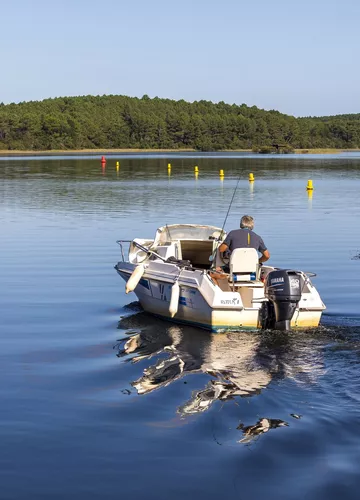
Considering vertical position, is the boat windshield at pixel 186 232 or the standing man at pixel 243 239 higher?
the standing man at pixel 243 239

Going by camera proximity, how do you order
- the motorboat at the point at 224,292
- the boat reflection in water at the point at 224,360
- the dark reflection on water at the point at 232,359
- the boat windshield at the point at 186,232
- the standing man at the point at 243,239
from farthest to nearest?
the boat windshield at the point at 186,232 < the standing man at the point at 243,239 < the motorboat at the point at 224,292 < the boat reflection in water at the point at 224,360 < the dark reflection on water at the point at 232,359

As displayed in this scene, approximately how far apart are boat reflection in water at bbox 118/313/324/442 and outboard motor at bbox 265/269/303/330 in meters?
0.25

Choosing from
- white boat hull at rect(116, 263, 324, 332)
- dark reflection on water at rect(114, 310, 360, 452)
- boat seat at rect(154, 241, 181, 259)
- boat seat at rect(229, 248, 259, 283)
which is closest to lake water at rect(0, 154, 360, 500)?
dark reflection on water at rect(114, 310, 360, 452)

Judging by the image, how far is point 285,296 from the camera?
13.5m

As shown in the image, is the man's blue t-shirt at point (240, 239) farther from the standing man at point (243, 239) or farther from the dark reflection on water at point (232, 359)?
the dark reflection on water at point (232, 359)

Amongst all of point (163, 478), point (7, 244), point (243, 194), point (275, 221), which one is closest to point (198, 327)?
point (163, 478)

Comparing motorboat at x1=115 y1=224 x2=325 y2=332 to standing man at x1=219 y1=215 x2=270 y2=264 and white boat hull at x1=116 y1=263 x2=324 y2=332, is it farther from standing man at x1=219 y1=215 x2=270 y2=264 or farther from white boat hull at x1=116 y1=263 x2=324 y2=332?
standing man at x1=219 y1=215 x2=270 y2=264

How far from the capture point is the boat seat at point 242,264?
579 inches

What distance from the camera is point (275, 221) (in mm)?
35875

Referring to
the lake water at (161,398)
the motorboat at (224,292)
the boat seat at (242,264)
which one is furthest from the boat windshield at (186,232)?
the boat seat at (242,264)

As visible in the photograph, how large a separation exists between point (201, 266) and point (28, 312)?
3.71 m

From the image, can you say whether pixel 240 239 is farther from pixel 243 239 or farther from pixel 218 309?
pixel 218 309

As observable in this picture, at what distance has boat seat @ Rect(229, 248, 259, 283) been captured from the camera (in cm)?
1470

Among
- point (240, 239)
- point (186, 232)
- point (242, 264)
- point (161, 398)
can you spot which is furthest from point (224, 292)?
point (186, 232)
